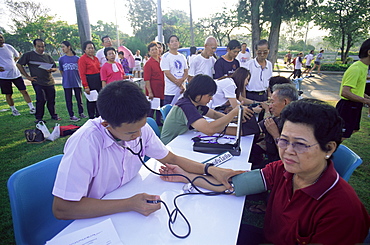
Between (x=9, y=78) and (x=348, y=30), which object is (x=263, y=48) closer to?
(x=9, y=78)

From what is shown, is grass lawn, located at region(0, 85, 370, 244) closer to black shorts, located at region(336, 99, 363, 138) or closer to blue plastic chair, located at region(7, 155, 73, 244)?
black shorts, located at region(336, 99, 363, 138)

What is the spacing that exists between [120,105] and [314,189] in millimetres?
936

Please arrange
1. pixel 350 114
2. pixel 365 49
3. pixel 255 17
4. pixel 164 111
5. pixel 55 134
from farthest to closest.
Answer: pixel 255 17
pixel 55 134
pixel 164 111
pixel 350 114
pixel 365 49

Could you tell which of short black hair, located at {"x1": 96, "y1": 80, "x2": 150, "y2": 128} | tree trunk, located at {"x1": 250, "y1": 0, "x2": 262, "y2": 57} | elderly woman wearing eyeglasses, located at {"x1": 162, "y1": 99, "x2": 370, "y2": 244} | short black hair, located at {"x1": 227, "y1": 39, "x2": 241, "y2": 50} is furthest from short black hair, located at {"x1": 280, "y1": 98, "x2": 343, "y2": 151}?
tree trunk, located at {"x1": 250, "y1": 0, "x2": 262, "y2": 57}

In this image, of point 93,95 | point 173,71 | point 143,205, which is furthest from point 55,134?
point 143,205

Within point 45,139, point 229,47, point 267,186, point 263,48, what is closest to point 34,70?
point 45,139

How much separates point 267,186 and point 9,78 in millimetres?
5539

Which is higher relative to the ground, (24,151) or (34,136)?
(34,136)

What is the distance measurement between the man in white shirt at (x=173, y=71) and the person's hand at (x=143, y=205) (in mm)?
3137

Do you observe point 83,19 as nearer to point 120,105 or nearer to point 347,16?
point 120,105

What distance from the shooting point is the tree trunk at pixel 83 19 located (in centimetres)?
571

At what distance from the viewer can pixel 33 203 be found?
120 centimetres

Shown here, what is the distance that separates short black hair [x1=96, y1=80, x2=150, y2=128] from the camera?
1033mm

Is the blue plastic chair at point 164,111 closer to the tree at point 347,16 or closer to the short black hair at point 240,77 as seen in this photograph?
the short black hair at point 240,77
